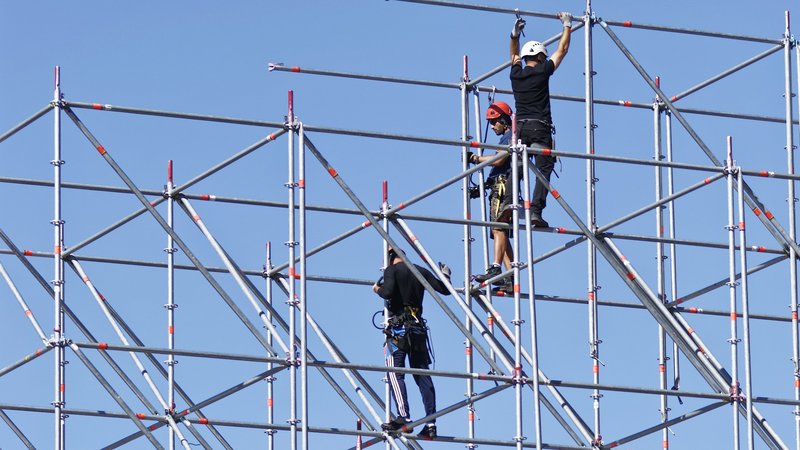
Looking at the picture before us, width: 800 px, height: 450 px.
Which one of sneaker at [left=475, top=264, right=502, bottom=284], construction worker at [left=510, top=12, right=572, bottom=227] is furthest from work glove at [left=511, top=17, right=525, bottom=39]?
sneaker at [left=475, top=264, right=502, bottom=284]

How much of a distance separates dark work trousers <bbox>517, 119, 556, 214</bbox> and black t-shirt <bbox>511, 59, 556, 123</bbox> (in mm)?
152

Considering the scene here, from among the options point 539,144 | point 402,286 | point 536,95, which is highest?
point 536,95

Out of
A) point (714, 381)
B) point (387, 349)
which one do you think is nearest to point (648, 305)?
point (714, 381)

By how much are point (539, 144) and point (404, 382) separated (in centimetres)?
296

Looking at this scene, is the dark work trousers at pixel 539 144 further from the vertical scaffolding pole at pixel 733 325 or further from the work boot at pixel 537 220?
the vertical scaffolding pole at pixel 733 325

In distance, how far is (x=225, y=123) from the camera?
28906mm

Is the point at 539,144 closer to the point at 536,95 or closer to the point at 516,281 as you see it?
the point at 536,95

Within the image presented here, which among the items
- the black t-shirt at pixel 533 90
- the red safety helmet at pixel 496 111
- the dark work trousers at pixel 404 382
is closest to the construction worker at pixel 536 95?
the black t-shirt at pixel 533 90

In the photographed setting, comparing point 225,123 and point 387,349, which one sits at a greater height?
point 225,123

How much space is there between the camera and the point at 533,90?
30438 millimetres

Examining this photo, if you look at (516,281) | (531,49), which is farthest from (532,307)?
(531,49)

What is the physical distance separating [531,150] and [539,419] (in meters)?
2.86

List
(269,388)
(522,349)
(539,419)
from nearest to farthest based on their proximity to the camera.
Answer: (539,419) → (522,349) → (269,388)

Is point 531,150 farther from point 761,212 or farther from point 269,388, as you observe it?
point 269,388
